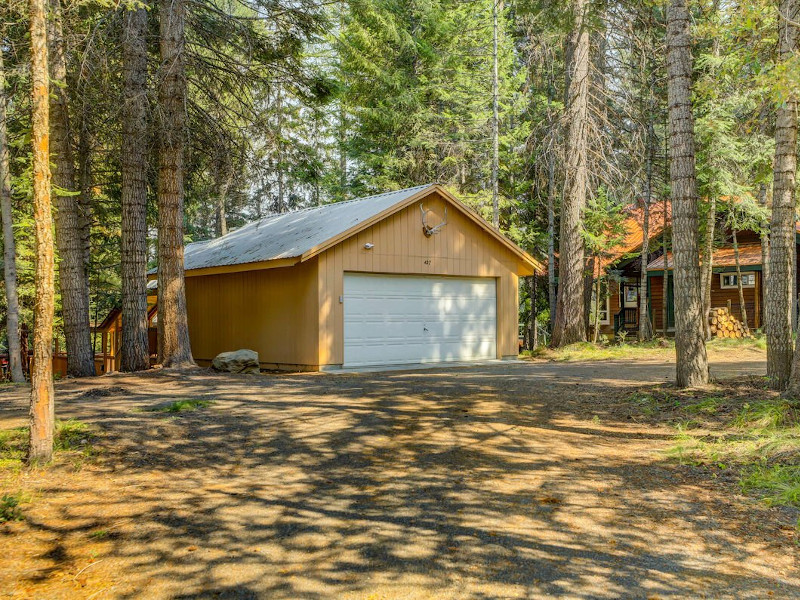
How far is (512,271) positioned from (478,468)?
12898 mm

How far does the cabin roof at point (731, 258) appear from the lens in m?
24.4

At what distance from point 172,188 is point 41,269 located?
7315mm

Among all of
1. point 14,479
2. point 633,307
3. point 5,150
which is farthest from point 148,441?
point 633,307

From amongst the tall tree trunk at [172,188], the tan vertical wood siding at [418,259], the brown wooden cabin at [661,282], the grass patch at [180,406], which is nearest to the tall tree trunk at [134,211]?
the tall tree trunk at [172,188]

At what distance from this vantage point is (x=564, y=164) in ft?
61.9

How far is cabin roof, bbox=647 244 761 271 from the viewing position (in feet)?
80.1

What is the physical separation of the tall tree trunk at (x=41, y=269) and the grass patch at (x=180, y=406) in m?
2.28

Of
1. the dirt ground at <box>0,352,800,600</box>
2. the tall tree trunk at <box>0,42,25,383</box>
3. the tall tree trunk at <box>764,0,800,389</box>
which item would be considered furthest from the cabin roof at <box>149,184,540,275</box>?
the tall tree trunk at <box>764,0,800,389</box>

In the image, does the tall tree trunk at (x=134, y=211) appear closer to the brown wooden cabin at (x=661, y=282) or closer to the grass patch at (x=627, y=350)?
the grass patch at (x=627, y=350)

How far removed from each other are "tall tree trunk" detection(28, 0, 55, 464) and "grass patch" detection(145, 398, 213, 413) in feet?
7.49

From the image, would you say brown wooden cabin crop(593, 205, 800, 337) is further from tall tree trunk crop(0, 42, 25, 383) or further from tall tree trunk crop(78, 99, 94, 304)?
tall tree trunk crop(0, 42, 25, 383)

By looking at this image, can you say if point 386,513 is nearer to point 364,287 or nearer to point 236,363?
point 236,363

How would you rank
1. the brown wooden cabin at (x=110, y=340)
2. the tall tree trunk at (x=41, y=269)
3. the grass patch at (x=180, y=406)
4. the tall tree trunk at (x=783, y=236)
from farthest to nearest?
the brown wooden cabin at (x=110, y=340) → the grass patch at (x=180, y=406) → the tall tree trunk at (x=783, y=236) → the tall tree trunk at (x=41, y=269)

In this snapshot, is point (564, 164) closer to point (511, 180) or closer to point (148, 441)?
point (511, 180)
